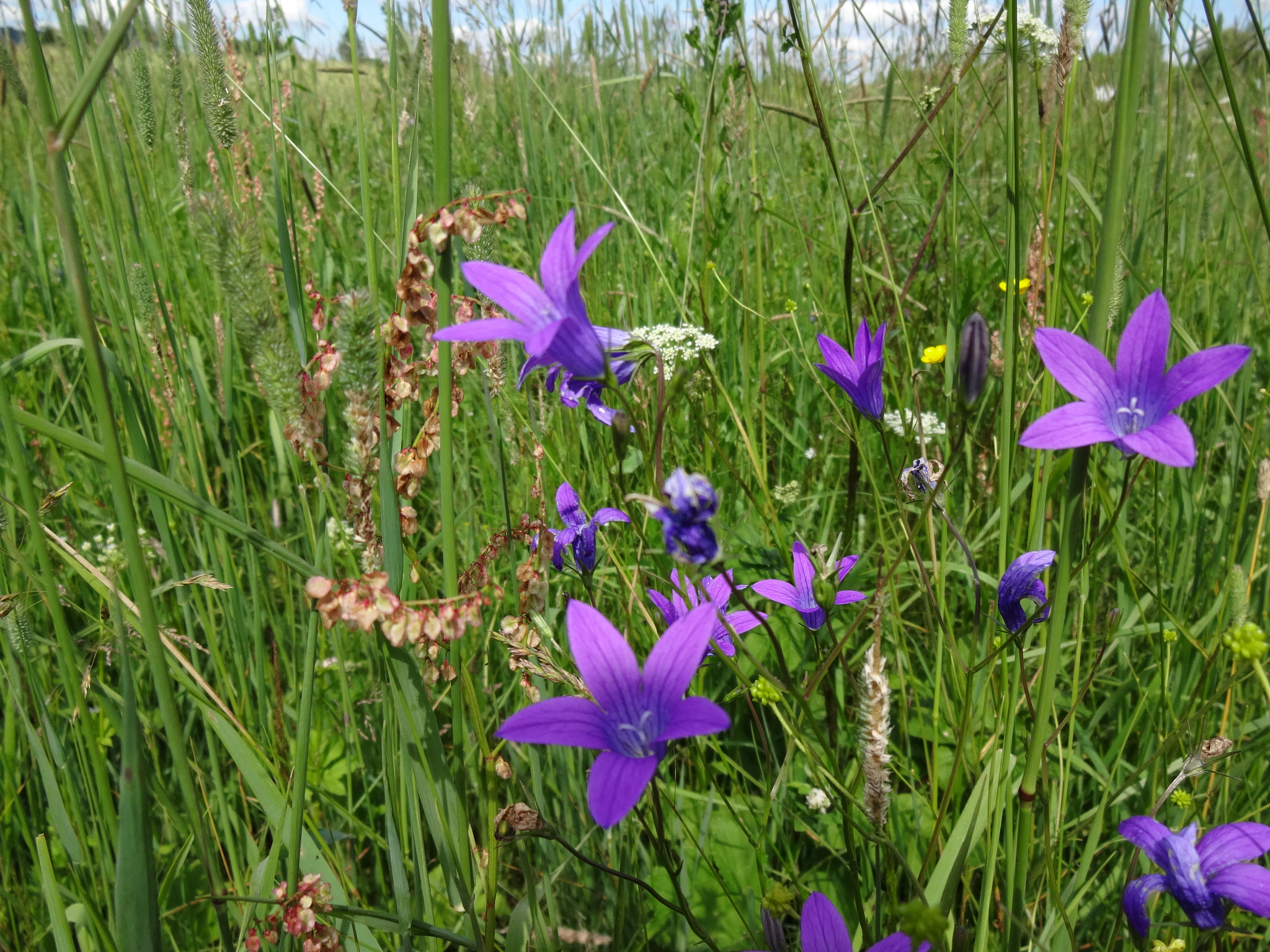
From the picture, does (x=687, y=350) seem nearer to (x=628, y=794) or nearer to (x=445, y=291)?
(x=445, y=291)

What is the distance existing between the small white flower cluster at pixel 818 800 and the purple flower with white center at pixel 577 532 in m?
0.72

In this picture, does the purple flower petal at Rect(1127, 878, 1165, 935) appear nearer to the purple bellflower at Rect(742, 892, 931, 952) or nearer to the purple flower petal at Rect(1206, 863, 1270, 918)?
the purple flower petal at Rect(1206, 863, 1270, 918)

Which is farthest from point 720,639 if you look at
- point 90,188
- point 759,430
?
point 90,188

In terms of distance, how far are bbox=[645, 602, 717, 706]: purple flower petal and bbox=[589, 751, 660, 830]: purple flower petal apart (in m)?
0.08

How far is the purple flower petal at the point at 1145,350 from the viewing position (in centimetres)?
91

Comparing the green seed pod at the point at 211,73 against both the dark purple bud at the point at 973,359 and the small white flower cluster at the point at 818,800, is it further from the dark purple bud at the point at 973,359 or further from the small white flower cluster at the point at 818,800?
the small white flower cluster at the point at 818,800

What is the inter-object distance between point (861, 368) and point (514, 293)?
2.00 feet

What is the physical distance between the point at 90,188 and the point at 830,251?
388 centimetres

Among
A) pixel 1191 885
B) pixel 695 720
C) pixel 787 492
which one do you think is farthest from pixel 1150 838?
pixel 787 492

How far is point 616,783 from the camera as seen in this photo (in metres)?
0.75

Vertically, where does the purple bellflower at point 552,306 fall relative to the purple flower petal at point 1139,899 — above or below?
above

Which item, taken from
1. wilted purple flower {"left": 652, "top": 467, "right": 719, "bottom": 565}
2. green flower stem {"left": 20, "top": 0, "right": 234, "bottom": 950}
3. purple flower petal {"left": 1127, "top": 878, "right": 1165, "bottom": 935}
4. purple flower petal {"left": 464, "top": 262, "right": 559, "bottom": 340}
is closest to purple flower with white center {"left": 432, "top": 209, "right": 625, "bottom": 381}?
purple flower petal {"left": 464, "top": 262, "right": 559, "bottom": 340}

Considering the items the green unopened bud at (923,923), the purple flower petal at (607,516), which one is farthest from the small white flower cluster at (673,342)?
the green unopened bud at (923,923)

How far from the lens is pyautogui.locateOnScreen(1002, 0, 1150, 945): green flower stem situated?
752 mm
